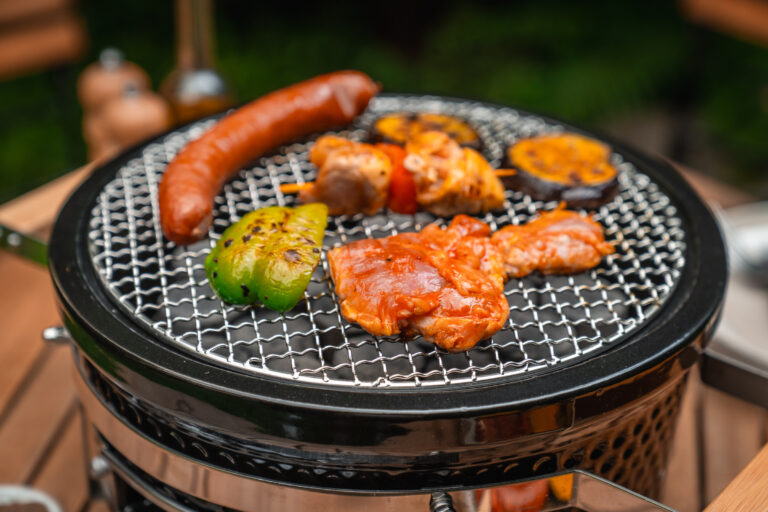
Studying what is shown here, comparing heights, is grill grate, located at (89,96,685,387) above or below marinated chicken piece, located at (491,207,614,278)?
below

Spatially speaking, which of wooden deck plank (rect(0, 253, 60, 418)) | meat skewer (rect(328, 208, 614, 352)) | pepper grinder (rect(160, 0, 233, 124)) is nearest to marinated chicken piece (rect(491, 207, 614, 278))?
meat skewer (rect(328, 208, 614, 352))

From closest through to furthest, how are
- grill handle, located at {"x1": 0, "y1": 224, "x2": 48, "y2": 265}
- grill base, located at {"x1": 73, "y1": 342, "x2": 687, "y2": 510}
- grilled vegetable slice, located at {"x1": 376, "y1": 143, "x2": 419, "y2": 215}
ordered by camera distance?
grill base, located at {"x1": 73, "y1": 342, "x2": 687, "y2": 510} < grilled vegetable slice, located at {"x1": 376, "y1": 143, "x2": 419, "y2": 215} < grill handle, located at {"x1": 0, "y1": 224, "x2": 48, "y2": 265}

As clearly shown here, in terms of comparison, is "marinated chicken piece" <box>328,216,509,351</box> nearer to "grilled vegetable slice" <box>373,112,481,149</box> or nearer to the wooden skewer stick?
the wooden skewer stick

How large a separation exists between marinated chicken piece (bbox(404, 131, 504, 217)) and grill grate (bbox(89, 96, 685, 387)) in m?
0.08

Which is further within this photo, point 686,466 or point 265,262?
point 686,466

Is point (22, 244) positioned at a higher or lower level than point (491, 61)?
higher

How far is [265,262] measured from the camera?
193cm

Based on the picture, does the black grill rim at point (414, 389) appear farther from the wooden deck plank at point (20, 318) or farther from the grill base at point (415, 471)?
the wooden deck plank at point (20, 318)

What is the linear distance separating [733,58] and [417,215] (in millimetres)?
6469

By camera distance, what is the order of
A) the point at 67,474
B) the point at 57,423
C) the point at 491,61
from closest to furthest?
1. the point at 67,474
2. the point at 57,423
3. the point at 491,61

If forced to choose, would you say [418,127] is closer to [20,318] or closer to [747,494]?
[747,494]

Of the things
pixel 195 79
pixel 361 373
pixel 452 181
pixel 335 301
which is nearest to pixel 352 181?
pixel 452 181

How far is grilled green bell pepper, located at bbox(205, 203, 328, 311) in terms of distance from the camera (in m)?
1.92

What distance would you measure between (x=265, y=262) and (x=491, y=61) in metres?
5.76
